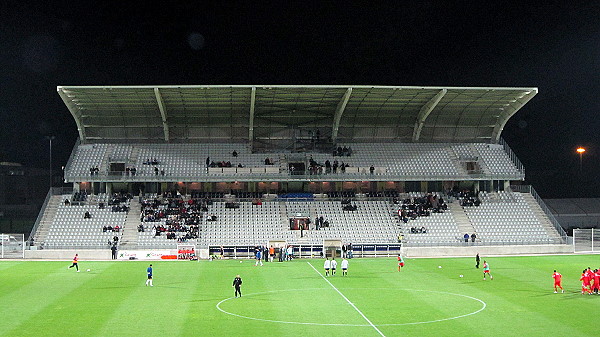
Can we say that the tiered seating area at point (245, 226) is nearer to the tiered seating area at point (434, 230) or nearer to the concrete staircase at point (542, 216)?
the tiered seating area at point (434, 230)

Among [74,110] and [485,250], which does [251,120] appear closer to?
[74,110]

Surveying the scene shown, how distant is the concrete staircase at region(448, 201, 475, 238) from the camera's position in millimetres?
69562

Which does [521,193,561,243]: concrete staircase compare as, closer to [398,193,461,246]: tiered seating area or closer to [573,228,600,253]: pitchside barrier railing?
[573,228,600,253]: pitchside barrier railing

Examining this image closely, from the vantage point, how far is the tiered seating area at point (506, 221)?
67.4 metres

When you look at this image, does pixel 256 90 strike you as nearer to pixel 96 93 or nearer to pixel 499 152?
pixel 96 93

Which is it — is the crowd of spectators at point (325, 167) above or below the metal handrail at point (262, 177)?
above

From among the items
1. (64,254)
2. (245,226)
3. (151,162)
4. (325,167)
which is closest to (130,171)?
(151,162)

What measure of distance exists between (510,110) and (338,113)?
62.9ft

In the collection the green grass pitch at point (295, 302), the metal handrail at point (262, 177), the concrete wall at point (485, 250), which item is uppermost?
the metal handrail at point (262, 177)

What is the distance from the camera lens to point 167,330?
26500 mm

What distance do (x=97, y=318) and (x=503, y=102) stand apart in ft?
186

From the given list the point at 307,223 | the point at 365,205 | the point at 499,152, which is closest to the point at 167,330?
the point at 307,223

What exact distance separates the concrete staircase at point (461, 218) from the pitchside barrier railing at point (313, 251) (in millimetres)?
9517

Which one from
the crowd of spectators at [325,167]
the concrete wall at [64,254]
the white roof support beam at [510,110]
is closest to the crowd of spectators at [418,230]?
the crowd of spectators at [325,167]
